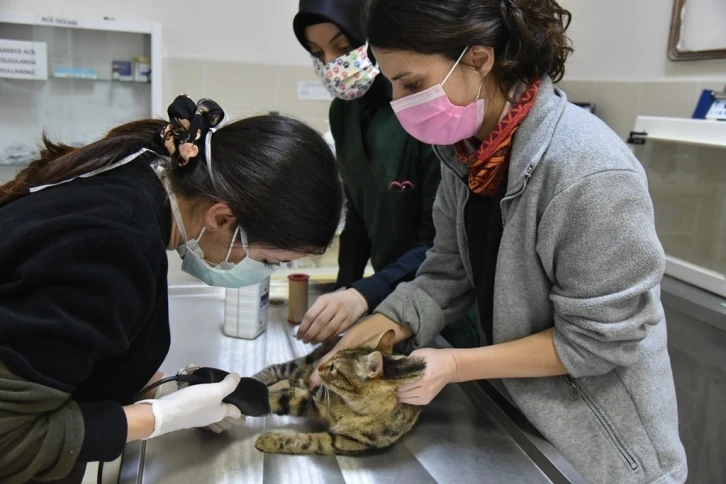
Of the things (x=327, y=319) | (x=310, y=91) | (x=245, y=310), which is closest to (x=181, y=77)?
(x=310, y=91)

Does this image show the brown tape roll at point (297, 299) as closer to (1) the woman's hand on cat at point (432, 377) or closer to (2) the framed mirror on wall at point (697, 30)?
(1) the woman's hand on cat at point (432, 377)

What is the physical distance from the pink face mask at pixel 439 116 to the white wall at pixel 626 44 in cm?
116

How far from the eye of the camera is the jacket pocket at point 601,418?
0.97 m

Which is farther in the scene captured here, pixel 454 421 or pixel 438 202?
pixel 438 202

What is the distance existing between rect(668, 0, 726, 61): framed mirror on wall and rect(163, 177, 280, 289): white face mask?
1.56m

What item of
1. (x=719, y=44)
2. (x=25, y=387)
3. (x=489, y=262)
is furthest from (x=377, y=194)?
(x=719, y=44)

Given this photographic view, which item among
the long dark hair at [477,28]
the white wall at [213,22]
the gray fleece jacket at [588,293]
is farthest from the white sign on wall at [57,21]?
the gray fleece jacket at [588,293]

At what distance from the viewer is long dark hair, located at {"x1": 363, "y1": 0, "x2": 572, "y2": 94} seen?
3.08 ft

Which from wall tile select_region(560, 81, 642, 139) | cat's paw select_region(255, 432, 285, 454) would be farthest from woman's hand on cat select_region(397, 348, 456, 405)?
wall tile select_region(560, 81, 642, 139)

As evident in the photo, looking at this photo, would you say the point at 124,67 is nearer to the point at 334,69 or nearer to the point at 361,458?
the point at 334,69

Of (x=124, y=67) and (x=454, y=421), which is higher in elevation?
(x=124, y=67)

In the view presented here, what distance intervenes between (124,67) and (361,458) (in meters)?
2.27

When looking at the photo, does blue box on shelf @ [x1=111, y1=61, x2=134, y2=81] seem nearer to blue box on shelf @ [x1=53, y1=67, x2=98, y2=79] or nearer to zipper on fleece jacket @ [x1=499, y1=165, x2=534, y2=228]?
blue box on shelf @ [x1=53, y1=67, x2=98, y2=79]

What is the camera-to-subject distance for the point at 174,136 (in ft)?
3.17
